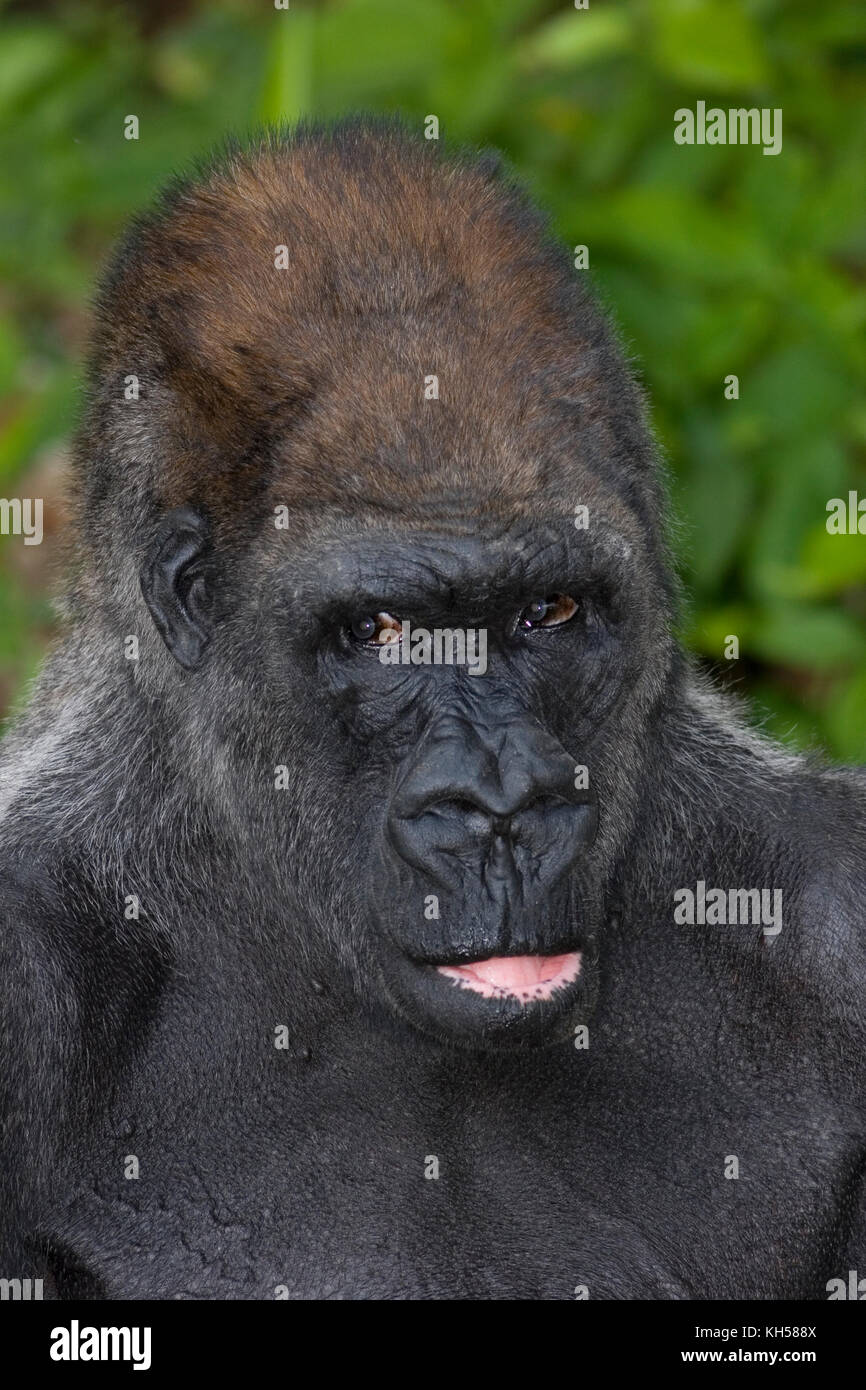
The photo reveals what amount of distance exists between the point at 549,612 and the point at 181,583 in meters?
0.88

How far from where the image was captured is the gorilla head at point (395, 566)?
13.4ft

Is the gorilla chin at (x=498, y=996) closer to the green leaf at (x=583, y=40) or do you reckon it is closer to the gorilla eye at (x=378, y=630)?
the gorilla eye at (x=378, y=630)

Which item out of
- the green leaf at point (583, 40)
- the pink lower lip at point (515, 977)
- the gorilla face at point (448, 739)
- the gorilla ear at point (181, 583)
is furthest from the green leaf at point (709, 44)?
the pink lower lip at point (515, 977)

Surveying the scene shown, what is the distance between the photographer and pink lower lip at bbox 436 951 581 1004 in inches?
157

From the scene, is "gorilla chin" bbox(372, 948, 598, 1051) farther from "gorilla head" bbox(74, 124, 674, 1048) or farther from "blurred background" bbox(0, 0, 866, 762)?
"blurred background" bbox(0, 0, 866, 762)

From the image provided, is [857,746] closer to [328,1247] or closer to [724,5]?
[724,5]

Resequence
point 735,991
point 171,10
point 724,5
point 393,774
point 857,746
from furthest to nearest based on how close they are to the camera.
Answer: point 171,10
point 724,5
point 857,746
point 735,991
point 393,774

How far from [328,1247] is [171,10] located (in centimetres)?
1053

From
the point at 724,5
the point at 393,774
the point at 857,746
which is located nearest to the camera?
the point at 393,774

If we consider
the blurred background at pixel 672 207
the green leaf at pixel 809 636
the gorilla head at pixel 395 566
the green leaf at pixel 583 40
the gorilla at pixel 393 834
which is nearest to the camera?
the gorilla head at pixel 395 566

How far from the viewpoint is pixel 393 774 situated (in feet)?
14.2

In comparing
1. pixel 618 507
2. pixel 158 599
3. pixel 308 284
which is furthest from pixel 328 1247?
pixel 308 284

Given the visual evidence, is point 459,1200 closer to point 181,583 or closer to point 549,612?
point 549,612

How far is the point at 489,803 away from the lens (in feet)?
13.1
